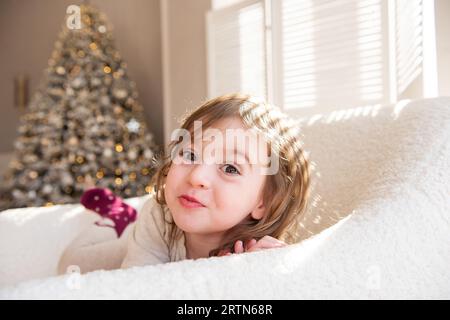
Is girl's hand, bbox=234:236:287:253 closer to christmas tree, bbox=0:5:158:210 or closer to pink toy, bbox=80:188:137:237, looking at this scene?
pink toy, bbox=80:188:137:237

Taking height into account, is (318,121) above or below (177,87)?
below

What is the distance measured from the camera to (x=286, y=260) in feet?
2.00

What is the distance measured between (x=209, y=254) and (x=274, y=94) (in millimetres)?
1702

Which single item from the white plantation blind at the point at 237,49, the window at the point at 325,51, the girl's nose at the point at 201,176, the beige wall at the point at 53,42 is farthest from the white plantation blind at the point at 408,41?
the beige wall at the point at 53,42

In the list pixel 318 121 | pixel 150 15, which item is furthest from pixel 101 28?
pixel 318 121

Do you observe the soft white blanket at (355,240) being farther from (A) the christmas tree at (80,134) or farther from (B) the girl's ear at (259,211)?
(A) the christmas tree at (80,134)

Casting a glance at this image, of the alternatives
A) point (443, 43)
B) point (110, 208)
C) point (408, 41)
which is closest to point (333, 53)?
point (408, 41)

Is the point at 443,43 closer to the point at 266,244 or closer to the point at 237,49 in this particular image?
the point at 266,244

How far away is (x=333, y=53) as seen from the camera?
7.59 ft

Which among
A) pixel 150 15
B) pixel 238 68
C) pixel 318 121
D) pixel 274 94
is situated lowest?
pixel 318 121

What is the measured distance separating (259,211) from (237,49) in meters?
2.08

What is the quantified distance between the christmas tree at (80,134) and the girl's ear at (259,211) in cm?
245

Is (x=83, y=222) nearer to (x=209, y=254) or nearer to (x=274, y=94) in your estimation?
(x=209, y=254)

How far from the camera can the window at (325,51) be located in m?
1.91
